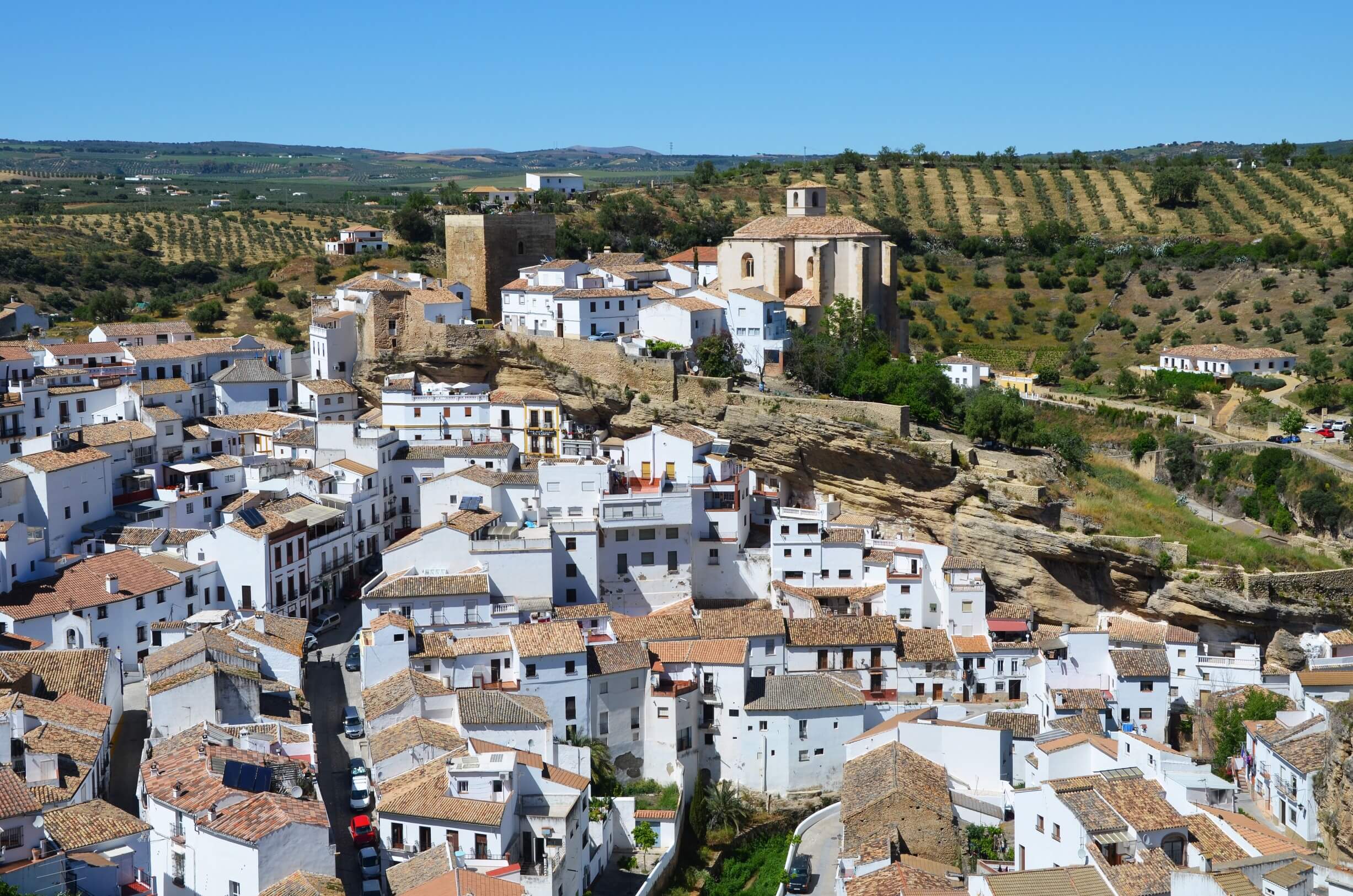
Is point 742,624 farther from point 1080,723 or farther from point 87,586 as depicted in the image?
point 87,586

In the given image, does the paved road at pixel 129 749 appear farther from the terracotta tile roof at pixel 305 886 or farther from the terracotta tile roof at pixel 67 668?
the terracotta tile roof at pixel 305 886

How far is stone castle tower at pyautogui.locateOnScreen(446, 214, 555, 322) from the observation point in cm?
4238

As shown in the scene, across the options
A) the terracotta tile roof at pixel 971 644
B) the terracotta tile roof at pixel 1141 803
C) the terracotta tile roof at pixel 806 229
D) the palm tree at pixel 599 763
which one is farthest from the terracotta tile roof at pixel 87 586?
the terracotta tile roof at pixel 806 229

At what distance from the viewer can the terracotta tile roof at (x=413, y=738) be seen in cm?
2358

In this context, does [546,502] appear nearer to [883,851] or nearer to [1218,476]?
[883,851]

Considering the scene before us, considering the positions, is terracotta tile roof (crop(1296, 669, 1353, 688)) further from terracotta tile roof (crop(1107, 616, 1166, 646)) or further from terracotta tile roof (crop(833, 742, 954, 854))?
terracotta tile roof (crop(833, 742, 954, 854))

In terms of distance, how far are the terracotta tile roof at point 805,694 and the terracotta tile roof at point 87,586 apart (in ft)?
38.1

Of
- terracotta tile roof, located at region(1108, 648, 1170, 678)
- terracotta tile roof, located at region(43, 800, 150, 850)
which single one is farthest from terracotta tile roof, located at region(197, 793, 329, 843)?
terracotta tile roof, located at region(1108, 648, 1170, 678)

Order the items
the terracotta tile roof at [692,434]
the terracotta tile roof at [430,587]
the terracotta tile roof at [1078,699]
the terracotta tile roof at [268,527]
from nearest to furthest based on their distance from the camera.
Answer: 1. the terracotta tile roof at [1078,699]
2. the terracotta tile roof at [430,587]
3. the terracotta tile roof at [268,527]
4. the terracotta tile roof at [692,434]

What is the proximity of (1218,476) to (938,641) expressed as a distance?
49.0ft

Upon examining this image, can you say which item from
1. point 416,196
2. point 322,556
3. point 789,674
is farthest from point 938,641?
point 416,196

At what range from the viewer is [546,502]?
3069 centimetres

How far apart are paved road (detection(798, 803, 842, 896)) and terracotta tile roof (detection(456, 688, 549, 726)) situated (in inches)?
202

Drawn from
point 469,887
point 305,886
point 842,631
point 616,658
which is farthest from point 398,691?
point 842,631
